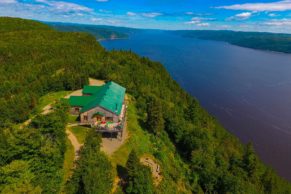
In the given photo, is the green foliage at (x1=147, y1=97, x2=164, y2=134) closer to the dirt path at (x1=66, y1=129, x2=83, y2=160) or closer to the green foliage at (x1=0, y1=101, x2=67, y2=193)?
the dirt path at (x1=66, y1=129, x2=83, y2=160)

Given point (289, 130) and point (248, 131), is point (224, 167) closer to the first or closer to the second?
point (248, 131)

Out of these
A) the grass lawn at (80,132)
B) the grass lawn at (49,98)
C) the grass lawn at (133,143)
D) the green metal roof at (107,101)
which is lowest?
the grass lawn at (133,143)

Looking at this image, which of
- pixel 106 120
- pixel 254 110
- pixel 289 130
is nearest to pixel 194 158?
pixel 106 120

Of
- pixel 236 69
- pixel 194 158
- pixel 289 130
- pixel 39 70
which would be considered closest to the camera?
pixel 194 158

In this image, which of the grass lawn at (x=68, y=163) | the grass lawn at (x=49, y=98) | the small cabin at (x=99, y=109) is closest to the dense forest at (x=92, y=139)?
the grass lawn at (x=49, y=98)

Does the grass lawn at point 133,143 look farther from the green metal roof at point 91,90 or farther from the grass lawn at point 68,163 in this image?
the green metal roof at point 91,90

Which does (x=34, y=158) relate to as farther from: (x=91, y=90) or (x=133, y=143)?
(x=91, y=90)

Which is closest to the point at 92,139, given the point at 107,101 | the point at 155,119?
the point at 107,101
